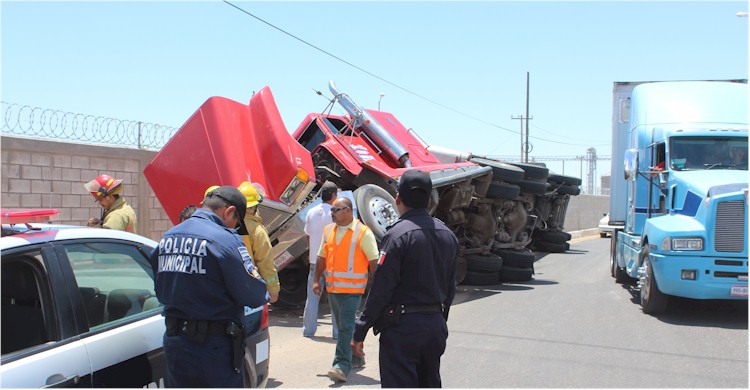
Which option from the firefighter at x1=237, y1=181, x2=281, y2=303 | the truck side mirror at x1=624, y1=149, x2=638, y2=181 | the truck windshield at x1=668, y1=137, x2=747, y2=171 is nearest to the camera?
the firefighter at x1=237, y1=181, x2=281, y2=303

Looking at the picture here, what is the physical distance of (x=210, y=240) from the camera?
12.0ft

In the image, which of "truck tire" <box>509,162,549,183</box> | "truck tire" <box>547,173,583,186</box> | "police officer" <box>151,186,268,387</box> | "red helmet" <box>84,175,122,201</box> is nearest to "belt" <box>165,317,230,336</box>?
"police officer" <box>151,186,268,387</box>

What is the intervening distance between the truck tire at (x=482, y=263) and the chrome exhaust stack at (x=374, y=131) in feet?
6.68

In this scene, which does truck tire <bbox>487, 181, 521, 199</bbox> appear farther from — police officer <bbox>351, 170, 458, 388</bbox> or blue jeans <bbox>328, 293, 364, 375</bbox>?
police officer <bbox>351, 170, 458, 388</bbox>

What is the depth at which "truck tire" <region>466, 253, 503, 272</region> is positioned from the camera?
40.6ft

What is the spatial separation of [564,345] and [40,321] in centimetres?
559

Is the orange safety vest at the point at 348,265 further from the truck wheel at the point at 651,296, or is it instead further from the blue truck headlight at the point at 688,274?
the truck wheel at the point at 651,296

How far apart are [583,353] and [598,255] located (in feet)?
47.2

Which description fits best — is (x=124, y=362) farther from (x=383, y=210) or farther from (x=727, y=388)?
(x=383, y=210)

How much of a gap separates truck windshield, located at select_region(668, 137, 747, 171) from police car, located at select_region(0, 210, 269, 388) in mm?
8361

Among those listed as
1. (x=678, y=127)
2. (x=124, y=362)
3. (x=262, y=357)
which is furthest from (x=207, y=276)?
(x=678, y=127)

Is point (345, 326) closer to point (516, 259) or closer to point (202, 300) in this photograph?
point (202, 300)

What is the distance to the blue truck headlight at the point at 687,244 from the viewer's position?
8.82 metres

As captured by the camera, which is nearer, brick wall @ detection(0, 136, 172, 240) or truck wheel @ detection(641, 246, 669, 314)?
truck wheel @ detection(641, 246, 669, 314)
